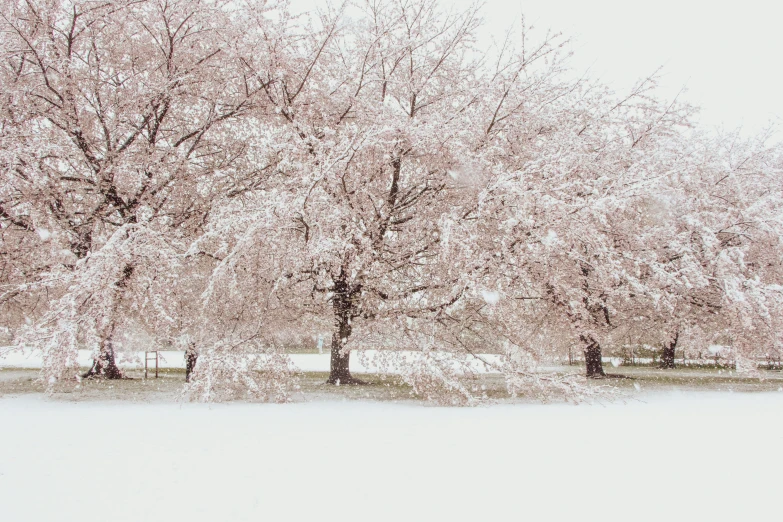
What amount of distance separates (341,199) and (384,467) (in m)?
6.02

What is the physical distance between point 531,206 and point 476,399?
3382 mm

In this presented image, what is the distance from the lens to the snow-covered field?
3.61 metres

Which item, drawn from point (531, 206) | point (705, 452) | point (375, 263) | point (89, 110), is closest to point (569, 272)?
point (531, 206)

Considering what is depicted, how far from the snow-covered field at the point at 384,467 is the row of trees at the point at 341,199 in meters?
1.97

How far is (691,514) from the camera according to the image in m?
3.58

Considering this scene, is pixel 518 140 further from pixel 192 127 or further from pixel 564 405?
pixel 192 127

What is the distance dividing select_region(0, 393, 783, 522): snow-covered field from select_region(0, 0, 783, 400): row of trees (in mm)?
1972

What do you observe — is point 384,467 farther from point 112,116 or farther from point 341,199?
point 112,116

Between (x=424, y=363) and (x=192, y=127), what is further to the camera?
(x=192, y=127)

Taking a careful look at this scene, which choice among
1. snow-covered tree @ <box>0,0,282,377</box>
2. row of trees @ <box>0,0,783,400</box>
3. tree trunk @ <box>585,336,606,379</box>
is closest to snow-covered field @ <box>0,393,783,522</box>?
row of trees @ <box>0,0,783,400</box>

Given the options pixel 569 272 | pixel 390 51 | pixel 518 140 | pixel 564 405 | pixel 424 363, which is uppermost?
pixel 390 51

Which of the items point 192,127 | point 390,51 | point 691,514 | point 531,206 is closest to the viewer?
point 691,514

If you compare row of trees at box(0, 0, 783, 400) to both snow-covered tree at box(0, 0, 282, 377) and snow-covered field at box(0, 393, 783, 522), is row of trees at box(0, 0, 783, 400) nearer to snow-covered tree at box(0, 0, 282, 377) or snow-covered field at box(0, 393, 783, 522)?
snow-covered tree at box(0, 0, 282, 377)

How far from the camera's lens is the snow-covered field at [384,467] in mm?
3607
